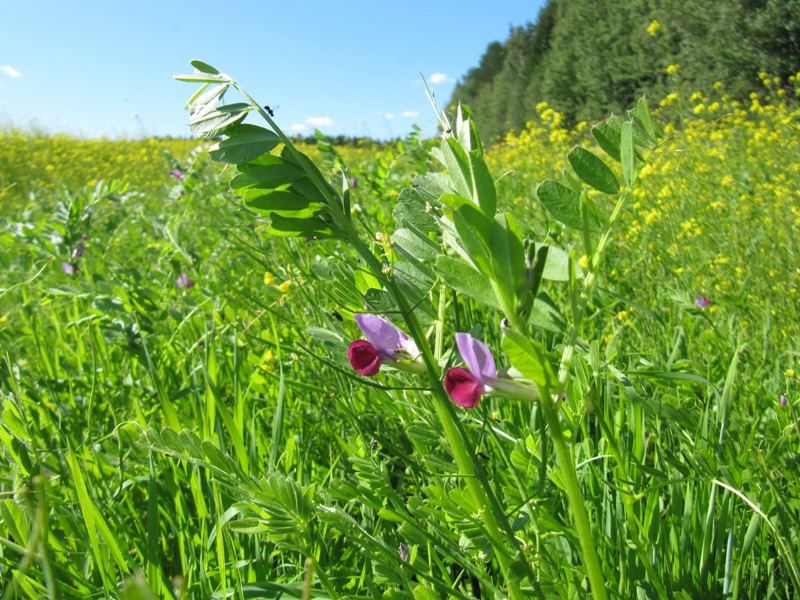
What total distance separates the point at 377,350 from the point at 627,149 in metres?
0.32

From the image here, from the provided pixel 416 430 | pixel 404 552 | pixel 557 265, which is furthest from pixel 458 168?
pixel 404 552

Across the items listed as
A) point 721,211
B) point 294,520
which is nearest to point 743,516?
point 294,520

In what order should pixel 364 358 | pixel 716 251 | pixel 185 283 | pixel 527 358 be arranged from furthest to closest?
pixel 716 251 → pixel 185 283 → pixel 364 358 → pixel 527 358

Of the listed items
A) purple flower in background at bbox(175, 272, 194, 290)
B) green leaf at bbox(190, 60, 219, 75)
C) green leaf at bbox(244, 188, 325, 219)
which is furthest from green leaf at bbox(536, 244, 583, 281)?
purple flower in background at bbox(175, 272, 194, 290)

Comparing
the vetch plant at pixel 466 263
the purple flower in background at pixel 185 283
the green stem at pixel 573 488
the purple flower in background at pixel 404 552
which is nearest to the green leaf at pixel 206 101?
the vetch plant at pixel 466 263

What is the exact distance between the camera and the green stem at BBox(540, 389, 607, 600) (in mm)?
450

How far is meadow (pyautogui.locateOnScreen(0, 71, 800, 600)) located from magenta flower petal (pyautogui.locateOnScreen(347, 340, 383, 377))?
3 centimetres

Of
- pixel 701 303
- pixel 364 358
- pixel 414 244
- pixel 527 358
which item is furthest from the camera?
pixel 701 303

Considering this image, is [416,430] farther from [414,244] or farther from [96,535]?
[96,535]

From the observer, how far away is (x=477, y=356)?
0.45 m

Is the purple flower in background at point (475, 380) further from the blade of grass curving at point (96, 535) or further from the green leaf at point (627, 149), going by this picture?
the blade of grass curving at point (96, 535)

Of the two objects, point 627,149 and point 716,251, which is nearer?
point 627,149

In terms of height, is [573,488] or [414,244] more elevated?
[414,244]

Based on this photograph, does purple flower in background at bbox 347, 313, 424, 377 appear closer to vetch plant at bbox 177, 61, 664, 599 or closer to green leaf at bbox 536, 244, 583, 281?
vetch plant at bbox 177, 61, 664, 599
